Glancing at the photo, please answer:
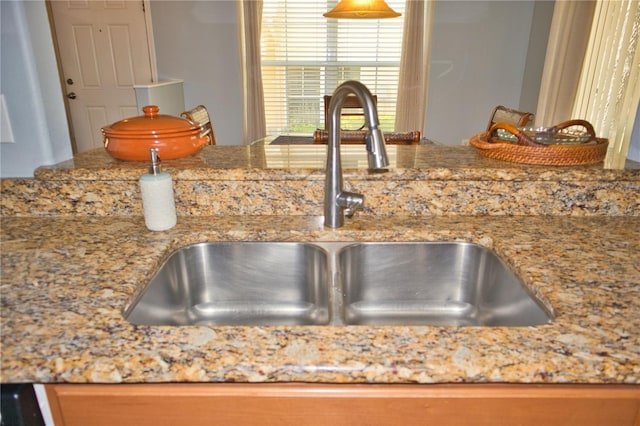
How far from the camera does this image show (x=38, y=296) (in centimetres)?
66

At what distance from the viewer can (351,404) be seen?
0.56 metres

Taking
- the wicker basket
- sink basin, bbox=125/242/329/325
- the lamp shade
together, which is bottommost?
sink basin, bbox=125/242/329/325

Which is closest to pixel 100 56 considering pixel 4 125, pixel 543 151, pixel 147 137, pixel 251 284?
pixel 4 125

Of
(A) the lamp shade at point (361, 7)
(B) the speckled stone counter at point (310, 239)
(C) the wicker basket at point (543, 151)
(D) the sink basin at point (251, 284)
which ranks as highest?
(A) the lamp shade at point (361, 7)

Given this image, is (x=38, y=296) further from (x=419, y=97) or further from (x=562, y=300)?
(x=419, y=97)

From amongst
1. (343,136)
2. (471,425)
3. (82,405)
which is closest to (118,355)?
(82,405)

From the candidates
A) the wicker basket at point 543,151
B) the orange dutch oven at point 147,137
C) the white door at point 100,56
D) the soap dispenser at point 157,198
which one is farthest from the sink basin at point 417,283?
the white door at point 100,56

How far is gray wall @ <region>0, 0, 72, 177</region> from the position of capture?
92 centimetres

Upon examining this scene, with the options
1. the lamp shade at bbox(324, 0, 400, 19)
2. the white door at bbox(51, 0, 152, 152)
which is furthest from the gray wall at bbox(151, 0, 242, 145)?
the lamp shade at bbox(324, 0, 400, 19)

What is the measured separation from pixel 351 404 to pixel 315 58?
3769 millimetres

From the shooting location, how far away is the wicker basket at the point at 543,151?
3.25 ft

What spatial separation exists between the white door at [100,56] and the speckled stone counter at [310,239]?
10.1 feet

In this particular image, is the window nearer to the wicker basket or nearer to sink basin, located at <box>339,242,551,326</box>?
the wicker basket

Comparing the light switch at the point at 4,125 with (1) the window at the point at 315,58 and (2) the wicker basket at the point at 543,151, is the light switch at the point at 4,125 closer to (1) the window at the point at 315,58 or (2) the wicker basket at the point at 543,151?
(2) the wicker basket at the point at 543,151
